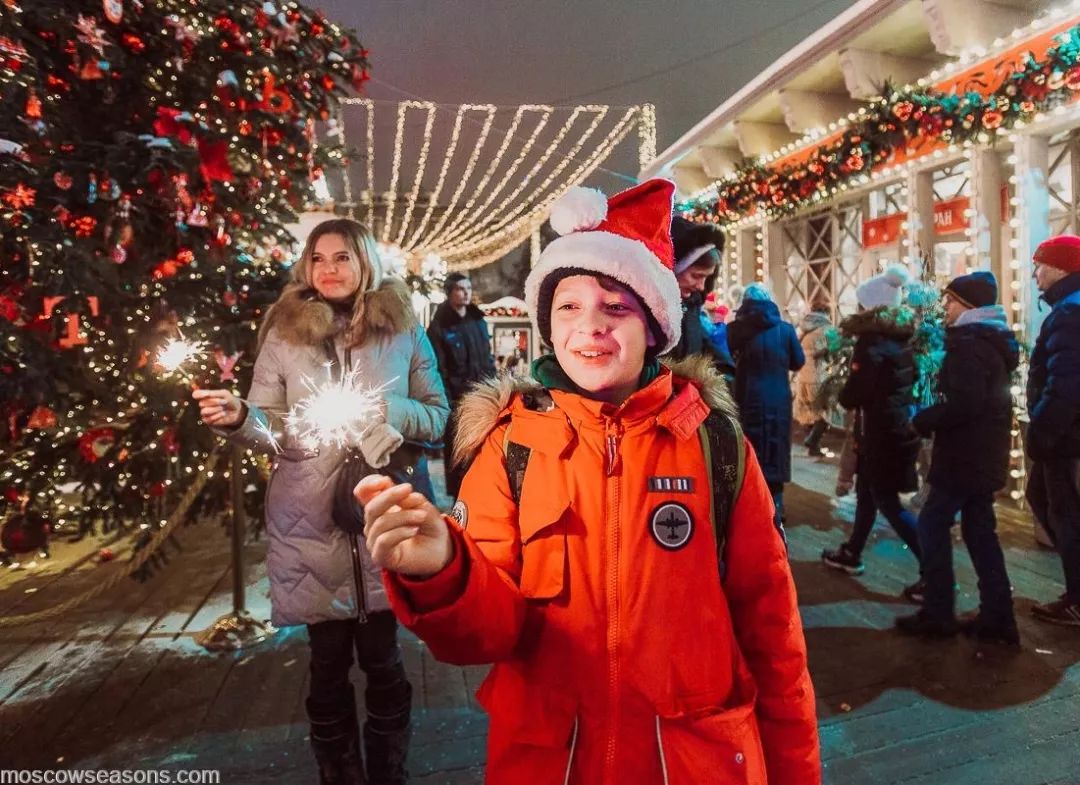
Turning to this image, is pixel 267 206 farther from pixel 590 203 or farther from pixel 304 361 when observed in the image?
pixel 590 203

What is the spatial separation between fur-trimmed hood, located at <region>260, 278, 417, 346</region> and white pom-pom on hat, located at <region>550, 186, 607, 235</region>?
1.14 metres

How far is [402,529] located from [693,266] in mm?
2563

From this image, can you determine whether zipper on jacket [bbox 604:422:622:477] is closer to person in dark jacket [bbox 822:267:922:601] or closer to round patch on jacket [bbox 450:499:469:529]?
round patch on jacket [bbox 450:499:469:529]

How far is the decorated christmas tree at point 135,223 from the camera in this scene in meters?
3.72

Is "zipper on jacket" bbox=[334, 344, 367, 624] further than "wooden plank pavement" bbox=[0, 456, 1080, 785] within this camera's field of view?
No

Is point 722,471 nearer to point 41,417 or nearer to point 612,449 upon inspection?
point 612,449

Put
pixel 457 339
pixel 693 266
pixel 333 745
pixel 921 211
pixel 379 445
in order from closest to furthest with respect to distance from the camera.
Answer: pixel 379 445 → pixel 333 745 → pixel 693 266 → pixel 457 339 → pixel 921 211

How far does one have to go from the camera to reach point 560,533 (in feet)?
4.98

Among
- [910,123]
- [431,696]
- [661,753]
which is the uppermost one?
[910,123]

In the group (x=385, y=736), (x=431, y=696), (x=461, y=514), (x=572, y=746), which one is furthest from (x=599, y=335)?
(x=431, y=696)

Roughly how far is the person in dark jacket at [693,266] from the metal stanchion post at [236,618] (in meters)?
2.94

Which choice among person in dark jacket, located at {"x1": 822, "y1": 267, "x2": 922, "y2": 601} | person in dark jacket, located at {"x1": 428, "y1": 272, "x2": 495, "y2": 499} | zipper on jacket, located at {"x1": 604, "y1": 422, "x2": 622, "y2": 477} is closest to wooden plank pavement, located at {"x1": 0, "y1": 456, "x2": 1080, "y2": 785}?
person in dark jacket, located at {"x1": 822, "y1": 267, "x2": 922, "y2": 601}

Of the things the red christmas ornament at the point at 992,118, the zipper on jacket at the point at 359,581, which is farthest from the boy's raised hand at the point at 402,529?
the red christmas ornament at the point at 992,118

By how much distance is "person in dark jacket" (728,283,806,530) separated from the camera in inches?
203
